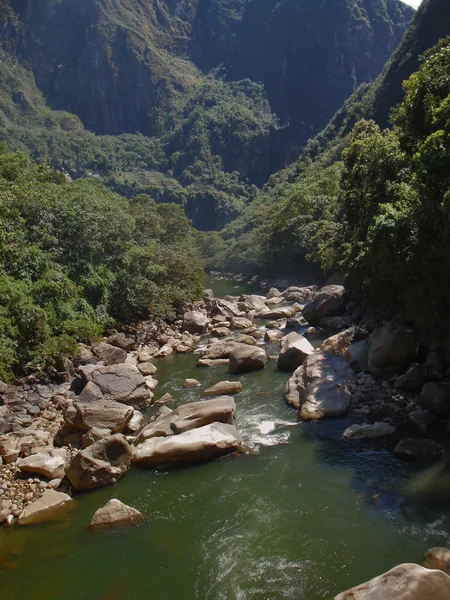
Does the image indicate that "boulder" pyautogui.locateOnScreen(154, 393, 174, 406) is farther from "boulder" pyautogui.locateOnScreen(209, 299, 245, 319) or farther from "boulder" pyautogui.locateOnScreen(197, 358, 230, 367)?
"boulder" pyautogui.locateOnScreen(209, 299, 245, 319)

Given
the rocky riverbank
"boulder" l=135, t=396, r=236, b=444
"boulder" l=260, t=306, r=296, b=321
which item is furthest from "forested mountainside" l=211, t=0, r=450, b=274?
"boulder" l=135, t=396, r=236, b=444

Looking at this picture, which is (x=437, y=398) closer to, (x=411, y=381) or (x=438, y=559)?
(x=411, y=381)

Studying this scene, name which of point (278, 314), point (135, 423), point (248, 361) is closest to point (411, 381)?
point (248, 361)

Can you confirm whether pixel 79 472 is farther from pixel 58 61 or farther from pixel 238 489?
pixel 58 61

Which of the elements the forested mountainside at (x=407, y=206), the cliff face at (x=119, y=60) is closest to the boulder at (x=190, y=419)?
the forested mountainside at (x=407, y=206)

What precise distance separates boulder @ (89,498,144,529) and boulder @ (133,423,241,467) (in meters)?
2.06

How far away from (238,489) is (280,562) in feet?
8.40

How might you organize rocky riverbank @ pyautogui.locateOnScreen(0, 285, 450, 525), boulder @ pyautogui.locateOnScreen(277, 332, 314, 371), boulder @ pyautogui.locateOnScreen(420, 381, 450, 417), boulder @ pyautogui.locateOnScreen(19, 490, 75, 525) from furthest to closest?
boulder @ pyautogui.locateOnScreen(277, 332, 314, 371) → boulder @ pyautogui.locateOnScreen(420, 381, 450, 417) → rocky riverbank @ pyautogui.locateOnScreen(0, 285, 450, 525) → boulder @ pyautogui.locateOnScreen(19, 490, 75, 525)

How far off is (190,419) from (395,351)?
7354 millimetres

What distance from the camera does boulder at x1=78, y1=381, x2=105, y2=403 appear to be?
50.3 ft

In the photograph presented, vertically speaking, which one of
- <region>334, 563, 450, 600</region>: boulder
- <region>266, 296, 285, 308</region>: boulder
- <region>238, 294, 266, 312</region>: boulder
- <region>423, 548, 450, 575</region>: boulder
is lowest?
<region>266, 296, 285, 308</region>: boulder

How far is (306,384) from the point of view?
15.8 m

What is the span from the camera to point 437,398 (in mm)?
12945

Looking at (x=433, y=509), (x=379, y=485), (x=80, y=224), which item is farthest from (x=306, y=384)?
(x=80, y=224)
